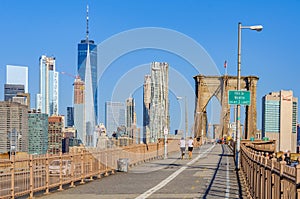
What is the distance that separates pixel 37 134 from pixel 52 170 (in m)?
39.6

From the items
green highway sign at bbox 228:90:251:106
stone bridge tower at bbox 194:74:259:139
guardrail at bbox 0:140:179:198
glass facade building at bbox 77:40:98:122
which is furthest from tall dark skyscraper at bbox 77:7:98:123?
guardrail at bbox 0:140:179:198

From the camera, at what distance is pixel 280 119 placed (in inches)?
4936

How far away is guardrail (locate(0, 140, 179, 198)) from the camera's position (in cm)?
1641

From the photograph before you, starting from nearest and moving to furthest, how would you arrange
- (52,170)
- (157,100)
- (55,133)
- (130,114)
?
(52,170) → (55,133) → (130,114) → (157,100)

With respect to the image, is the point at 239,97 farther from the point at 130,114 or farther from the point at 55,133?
the point at 130,114

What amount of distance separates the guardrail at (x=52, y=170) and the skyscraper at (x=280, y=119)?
91724 mm

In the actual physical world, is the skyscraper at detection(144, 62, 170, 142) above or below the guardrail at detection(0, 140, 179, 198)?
above

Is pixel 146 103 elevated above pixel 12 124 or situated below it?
above

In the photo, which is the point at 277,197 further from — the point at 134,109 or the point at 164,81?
the point at 164,81

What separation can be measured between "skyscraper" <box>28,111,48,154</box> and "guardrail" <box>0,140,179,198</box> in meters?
24.4

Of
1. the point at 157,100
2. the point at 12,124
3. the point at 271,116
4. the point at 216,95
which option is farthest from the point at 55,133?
the point at 271,116

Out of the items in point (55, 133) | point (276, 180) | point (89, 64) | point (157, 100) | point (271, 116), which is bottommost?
point (55, 133)

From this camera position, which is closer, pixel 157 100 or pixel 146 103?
pixel 146 103

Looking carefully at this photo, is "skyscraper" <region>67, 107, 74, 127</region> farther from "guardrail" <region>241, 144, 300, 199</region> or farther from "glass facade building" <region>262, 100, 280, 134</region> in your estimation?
"glass facade building" <region>262, 100, 280, 134</region>
